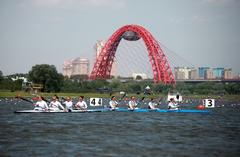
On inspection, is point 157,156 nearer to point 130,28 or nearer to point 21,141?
point 21,141

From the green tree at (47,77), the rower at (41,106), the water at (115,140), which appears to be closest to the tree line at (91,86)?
the green tree at (47,77)

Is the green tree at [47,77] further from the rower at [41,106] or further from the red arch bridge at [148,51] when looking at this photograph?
the rower at [41,106]

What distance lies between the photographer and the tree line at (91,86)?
116m

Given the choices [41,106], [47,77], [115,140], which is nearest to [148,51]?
[47,77]

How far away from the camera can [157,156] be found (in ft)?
71.6

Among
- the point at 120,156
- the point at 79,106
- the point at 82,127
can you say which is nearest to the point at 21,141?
the point at 120,156

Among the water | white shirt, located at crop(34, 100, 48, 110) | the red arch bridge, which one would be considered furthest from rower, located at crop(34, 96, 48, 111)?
the red arch bridge

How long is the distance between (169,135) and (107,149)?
24.8 feet

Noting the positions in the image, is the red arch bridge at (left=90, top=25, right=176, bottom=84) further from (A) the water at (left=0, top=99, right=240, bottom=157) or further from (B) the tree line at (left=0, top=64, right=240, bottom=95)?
(A) the water at (left=0, top=99, right=240, bottom=157)

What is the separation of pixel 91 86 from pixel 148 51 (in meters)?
A: 18.9

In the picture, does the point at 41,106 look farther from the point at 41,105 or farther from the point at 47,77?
the point at 47,77

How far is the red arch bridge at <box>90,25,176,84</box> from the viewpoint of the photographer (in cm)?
13538

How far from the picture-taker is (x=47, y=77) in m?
115

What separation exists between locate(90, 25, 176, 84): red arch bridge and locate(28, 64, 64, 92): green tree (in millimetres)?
27457
